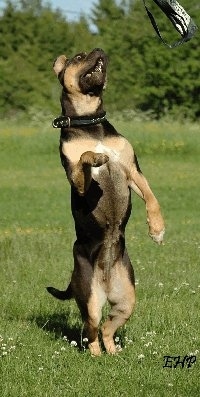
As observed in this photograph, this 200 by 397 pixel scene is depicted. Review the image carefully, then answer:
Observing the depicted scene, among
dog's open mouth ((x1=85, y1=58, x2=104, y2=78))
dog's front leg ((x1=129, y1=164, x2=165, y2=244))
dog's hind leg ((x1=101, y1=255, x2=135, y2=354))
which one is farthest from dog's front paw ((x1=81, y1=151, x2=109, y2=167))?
dog's hind leg ((x1=101, y1=255, x2=135, y2=354))

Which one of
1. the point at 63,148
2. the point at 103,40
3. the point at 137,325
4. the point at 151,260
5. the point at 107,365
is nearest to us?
the point at 107,365

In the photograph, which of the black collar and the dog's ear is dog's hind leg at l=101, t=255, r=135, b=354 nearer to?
the black collar

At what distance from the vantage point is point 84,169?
Result: 6980mm

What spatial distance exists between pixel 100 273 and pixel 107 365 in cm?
88

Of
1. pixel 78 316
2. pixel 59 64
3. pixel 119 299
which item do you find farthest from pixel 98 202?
pixel 78 316

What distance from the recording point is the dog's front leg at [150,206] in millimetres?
7172

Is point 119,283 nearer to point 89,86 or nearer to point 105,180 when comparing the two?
point 105,180

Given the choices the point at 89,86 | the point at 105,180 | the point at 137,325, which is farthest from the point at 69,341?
the point at 89,86

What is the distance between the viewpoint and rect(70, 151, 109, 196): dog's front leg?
268 inches

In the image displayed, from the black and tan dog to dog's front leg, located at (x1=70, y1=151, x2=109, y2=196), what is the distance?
70mm

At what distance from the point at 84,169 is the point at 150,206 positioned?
62 cm

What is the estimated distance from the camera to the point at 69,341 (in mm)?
7625

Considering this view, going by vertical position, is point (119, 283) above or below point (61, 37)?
above

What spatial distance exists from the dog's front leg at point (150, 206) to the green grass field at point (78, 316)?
83 centimetres
